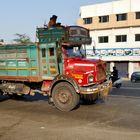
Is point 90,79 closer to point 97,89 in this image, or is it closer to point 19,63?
point 97,89

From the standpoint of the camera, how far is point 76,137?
816cm

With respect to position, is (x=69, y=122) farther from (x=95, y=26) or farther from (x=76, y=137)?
(x=95, y=26)

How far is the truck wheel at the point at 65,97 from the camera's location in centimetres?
1161

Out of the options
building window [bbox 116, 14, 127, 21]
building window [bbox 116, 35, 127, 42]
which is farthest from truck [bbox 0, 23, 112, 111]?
building window [bbox 116, 14, 127, 21]

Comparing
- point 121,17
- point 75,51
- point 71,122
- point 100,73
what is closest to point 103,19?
point 121,17

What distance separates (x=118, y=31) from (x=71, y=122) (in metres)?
43.4

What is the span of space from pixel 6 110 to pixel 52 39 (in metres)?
3.11

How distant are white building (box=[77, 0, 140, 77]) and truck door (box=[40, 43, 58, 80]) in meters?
37.0

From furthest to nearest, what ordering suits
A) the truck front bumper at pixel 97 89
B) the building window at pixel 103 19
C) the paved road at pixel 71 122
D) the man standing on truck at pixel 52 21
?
the building window at pixel 103 19 < the man standing on truck at pixel 52 21 < the truck front bumper at pixel 97 89 < the paved road at pixel 71 122

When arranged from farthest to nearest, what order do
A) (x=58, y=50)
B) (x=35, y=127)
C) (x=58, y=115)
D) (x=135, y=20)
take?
(x=135, y=20)
(x=58, y=50)
(x=58, y=115)
(x=35, y=127)

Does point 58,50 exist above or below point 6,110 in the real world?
above

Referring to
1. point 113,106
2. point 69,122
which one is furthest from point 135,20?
point 69,122

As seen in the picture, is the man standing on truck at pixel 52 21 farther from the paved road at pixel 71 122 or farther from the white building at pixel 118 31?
the white building at pixel 118 31

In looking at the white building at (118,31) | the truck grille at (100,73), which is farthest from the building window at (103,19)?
the truck grille at (100,73)
